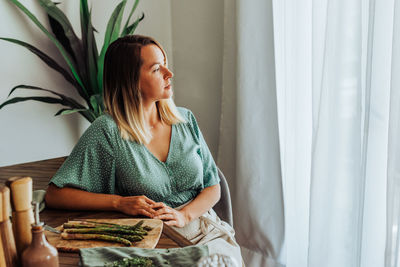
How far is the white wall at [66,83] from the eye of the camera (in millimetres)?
2223

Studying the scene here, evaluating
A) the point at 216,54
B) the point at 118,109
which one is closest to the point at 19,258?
the point at 118,109

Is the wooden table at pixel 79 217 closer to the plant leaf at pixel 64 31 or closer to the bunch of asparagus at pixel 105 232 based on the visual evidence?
the bunch of asparagus at pixel 105 232

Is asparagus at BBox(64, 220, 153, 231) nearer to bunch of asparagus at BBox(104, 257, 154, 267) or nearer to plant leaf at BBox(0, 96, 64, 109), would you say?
bunch of asparagus at BBox(104, 257, 154, 267)

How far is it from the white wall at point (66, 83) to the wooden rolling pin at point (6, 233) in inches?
61.3

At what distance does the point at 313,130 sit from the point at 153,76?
863 millimetres

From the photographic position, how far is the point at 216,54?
2689 mm

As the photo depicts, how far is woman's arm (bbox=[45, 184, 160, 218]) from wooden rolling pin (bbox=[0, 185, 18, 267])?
0.52 metres

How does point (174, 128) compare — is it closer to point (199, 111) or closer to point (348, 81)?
point (348, 81)

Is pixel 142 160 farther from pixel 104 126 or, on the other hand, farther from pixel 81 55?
pixel 81 55

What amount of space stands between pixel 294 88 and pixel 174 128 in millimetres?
785

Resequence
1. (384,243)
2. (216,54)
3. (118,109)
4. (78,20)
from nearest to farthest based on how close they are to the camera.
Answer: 1. (118,109)
2. (384,243)
3. (78,20)
4. (216,54)

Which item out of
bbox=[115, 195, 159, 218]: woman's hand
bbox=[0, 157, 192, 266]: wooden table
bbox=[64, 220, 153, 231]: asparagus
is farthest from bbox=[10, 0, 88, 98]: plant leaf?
bbox=[64, 220, 153, 231]: asparagus

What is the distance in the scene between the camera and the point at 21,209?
32.9 inches

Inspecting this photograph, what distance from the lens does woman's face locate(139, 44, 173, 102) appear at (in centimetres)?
156
